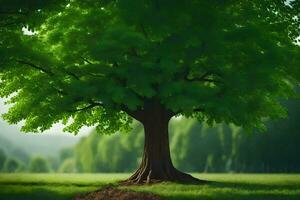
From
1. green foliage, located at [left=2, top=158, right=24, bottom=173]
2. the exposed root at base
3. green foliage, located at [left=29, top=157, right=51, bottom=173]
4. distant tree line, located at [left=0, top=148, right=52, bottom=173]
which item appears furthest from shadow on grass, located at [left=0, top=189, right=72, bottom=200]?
green foliage, located at [left=29, top=157, right=51, bottom=173]

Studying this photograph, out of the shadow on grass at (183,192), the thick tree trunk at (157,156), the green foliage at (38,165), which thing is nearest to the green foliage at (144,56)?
the thick tree trunk at (157,156)

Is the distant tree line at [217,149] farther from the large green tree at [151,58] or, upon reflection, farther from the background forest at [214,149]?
the large green tree at [151,58]

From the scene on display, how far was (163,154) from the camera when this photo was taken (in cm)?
3328

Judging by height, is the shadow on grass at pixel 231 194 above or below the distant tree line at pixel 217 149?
below

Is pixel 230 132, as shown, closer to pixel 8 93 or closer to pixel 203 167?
pixel 203 167

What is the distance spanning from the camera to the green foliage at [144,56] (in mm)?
27625

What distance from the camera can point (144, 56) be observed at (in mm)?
28609

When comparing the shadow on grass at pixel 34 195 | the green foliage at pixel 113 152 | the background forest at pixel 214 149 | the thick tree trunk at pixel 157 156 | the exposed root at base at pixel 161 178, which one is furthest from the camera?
the green foliage at pixel 113 152

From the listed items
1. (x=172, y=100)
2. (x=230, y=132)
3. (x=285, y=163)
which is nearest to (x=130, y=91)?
(x=172, y=100)

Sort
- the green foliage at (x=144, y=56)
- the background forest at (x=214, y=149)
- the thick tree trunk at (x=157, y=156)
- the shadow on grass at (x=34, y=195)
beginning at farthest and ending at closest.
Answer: the background forest at (x=214, y=149), the thick tree trunk at (x=157, y=156), the green foliage at (x=144, y=56), the shadow on grass at (x=34, y=195)

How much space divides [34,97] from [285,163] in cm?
4802

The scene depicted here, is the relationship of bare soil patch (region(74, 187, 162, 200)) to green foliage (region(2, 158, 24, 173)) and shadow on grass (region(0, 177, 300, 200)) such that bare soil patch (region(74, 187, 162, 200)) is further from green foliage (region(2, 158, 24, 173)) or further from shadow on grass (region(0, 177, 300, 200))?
green foliage (region(2, 158, 24, 173))

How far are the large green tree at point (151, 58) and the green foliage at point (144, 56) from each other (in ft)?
0.19

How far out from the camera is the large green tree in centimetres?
2764
